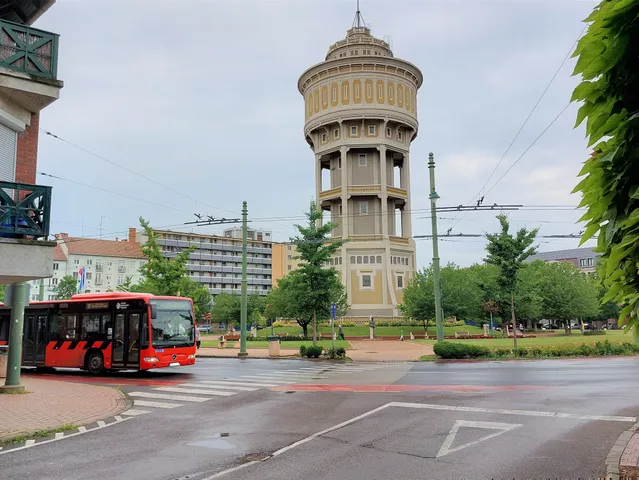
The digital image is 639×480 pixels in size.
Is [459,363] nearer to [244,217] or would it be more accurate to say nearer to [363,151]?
[244,217]

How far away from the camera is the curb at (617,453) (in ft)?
20.6

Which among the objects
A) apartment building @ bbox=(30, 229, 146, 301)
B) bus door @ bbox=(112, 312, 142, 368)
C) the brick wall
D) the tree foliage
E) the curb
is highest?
apartment building @ bbox=(30, 229, 146, 301)

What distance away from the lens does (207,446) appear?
327 inches

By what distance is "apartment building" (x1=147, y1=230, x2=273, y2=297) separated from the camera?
117 m

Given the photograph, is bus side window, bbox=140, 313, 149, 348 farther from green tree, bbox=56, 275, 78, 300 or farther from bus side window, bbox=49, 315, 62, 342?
green tree, bbox=56, 275, 78, 300

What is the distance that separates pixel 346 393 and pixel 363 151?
1929 inches

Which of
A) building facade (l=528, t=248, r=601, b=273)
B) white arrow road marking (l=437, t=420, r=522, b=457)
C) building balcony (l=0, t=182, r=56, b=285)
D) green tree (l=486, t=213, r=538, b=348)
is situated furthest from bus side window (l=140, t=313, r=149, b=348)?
building facade (l=528, t=248, r=601, b=273)

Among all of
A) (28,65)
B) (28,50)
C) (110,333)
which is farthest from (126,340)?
(28,50)

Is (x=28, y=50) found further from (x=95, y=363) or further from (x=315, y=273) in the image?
(x=315, y=273)

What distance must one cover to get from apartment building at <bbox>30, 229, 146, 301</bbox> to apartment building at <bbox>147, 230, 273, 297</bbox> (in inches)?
238

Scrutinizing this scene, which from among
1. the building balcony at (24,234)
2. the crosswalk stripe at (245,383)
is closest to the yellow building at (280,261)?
the crosswalk stripe at (245,383)

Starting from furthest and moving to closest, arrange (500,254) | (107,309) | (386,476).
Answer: (500,254)
(107,309)
(386,476)

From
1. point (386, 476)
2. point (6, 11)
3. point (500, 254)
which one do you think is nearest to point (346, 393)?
point (386, 476)

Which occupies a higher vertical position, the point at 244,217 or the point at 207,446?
the point at 244,217
